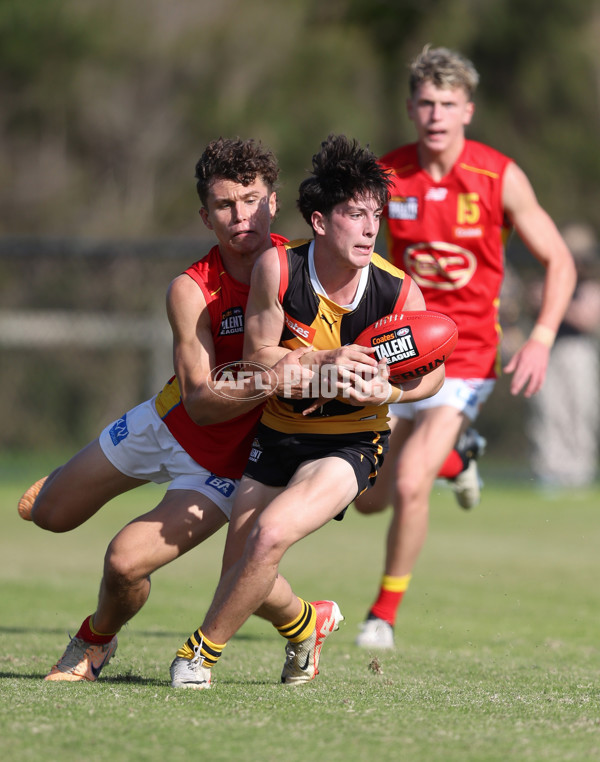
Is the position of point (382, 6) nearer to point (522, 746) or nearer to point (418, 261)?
point (418, 261)

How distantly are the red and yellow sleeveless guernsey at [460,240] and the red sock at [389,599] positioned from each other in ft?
3.73

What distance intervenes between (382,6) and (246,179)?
2309 cm

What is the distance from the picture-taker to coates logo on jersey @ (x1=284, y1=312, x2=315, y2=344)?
4.23m

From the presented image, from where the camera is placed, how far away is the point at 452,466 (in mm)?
6473

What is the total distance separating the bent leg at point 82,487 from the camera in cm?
459

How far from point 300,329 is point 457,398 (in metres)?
1.97

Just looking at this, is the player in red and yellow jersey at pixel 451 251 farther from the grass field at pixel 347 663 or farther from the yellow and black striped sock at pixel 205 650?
the yellow and black striped sock at pixel 205 650

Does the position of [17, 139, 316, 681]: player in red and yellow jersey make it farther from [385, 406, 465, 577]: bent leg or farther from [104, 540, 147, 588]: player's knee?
[385, 406, 465, 577]: bent leg

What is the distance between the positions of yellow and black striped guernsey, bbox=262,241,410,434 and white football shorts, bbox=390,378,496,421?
1704 millimetres

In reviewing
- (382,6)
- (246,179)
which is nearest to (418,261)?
(246,179)

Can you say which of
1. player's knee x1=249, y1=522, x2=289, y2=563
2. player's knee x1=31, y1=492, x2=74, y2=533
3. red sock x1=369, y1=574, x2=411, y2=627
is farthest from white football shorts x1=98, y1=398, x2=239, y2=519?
red sock x1=369, y1=574, x2=411, y2=627

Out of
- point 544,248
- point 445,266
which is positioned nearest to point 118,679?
point 445,266

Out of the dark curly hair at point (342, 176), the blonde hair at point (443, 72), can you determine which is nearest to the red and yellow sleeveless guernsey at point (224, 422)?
the dark curly hair at point (342, 176)

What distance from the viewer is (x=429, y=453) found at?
578 centimetres
